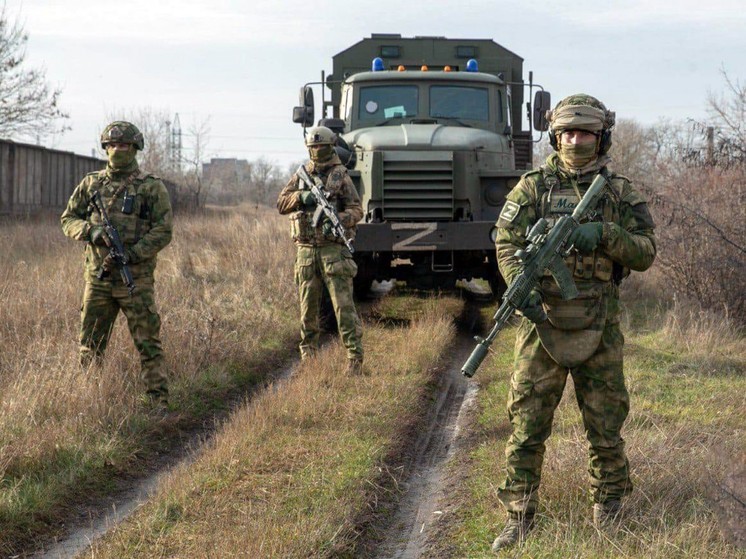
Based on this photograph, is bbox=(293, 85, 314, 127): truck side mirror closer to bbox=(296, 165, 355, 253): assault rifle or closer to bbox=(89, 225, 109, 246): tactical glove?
bbox=(296, 165, 355, 253): assault rifle

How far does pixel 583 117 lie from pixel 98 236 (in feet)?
10.9

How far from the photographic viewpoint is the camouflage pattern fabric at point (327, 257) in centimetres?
755

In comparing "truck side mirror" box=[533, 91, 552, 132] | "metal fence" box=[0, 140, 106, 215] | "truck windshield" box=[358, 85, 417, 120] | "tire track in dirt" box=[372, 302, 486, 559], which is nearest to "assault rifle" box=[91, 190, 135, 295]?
"tire track in dirt" box=[372, 302, 486, 559]

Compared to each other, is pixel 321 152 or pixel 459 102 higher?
pixel 459 102

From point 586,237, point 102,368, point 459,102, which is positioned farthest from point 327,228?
point 459,102

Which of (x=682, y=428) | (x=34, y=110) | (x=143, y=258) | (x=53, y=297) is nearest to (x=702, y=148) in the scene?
(x=682, y=428)

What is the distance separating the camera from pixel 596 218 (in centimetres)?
411

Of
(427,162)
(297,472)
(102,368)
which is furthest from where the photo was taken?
(427,162)

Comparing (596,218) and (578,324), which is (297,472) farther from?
(596,218)

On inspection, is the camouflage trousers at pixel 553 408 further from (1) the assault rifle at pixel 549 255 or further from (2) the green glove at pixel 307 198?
(2) the green glove at pixel 307 198

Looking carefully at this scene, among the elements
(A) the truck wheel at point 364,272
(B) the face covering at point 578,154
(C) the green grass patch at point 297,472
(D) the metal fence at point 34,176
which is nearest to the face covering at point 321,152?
(C) the green grass patch at point 297,472

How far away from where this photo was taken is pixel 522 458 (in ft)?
13.6

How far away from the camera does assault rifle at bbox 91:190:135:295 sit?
20.0 feet

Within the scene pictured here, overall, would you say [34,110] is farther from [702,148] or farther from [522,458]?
[522,458]
